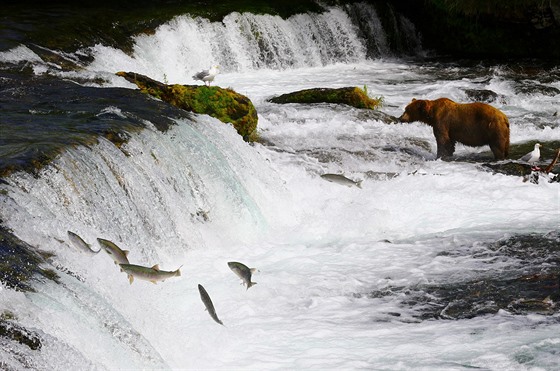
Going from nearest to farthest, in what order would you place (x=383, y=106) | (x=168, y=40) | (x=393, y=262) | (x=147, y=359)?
(x=147, y=359)
(x=393, y=262)
(x=383, y=106)
(x=168, y=40)

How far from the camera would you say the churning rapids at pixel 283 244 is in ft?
15.7

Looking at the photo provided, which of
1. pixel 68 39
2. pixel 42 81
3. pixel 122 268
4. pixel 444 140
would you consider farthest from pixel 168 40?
pixel 122 268

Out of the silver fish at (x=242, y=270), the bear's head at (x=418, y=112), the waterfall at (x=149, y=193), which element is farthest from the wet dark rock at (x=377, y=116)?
the silver fish at (x=242, y=270)

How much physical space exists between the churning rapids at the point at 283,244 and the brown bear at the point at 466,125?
1.03 ft

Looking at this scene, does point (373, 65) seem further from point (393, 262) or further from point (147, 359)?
point (147, 359)

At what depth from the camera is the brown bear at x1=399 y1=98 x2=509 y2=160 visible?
30.9 feet

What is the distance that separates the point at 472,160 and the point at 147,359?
6.11 meters

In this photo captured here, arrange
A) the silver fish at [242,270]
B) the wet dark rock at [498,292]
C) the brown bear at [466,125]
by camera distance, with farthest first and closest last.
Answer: the brown bear at [466,125], the wet dark rock at [498,292], the silver fish at [242,270]

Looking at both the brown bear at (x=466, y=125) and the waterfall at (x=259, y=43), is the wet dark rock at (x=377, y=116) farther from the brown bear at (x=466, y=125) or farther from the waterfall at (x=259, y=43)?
the waterfall at (x=259, y=43)

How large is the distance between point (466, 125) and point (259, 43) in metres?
7.23

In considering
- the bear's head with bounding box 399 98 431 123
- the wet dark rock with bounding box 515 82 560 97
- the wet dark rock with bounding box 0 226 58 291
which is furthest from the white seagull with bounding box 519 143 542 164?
the wet dark rock with bounding box 0 226 58 291

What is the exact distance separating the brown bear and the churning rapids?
0.31 meters

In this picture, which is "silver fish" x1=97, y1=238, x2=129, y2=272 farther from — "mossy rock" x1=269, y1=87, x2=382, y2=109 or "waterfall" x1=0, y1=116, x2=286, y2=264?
"mossy rock" x1=269, y1=87, x2=382, y2=109

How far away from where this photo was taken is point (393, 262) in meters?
6.62
